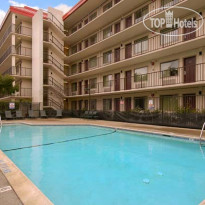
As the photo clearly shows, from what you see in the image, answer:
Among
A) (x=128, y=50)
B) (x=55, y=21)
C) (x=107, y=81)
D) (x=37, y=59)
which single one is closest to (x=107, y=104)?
(x=107, y=81)

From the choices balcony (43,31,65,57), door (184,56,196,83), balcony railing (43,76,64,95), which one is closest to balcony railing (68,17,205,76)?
door (184,56,196,83)

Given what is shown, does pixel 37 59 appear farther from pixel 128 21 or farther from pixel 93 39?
pixel 128 21

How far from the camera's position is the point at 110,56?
18859mm

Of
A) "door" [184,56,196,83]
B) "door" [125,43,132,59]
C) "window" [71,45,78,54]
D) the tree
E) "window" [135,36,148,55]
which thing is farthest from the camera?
"window" [71,45,78,54]

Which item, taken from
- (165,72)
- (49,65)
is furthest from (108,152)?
(49,65)

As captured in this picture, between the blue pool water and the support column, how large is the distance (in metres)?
13.4

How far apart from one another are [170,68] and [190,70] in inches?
63.4

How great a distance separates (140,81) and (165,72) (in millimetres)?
2581

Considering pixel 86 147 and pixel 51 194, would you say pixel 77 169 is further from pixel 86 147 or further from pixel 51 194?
pixel 86 147

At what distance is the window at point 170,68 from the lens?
523 inches

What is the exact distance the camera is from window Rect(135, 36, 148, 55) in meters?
15.1
